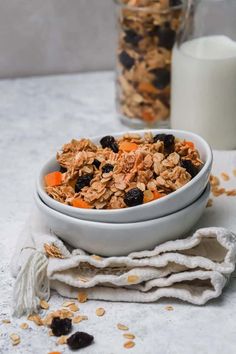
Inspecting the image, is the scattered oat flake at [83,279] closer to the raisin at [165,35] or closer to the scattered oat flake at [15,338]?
the scattered oat flake at [15,338]

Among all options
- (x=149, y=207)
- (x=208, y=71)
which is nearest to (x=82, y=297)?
(x=149, y=207)

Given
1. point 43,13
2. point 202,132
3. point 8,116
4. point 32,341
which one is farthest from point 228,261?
point 43,13

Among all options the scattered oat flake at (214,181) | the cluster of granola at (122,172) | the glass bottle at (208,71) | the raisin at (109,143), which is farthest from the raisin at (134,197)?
the glass bottle at (208,71)

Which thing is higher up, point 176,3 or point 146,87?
point 176,3

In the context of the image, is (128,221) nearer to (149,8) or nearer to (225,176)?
(225,176)

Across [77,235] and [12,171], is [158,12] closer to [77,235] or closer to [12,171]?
[12,171]

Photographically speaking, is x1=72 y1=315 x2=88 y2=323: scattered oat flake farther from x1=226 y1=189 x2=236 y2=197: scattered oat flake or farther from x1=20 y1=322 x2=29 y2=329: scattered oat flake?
x1=226 y1=189 x2=236 y2=197: scattered oat flake
